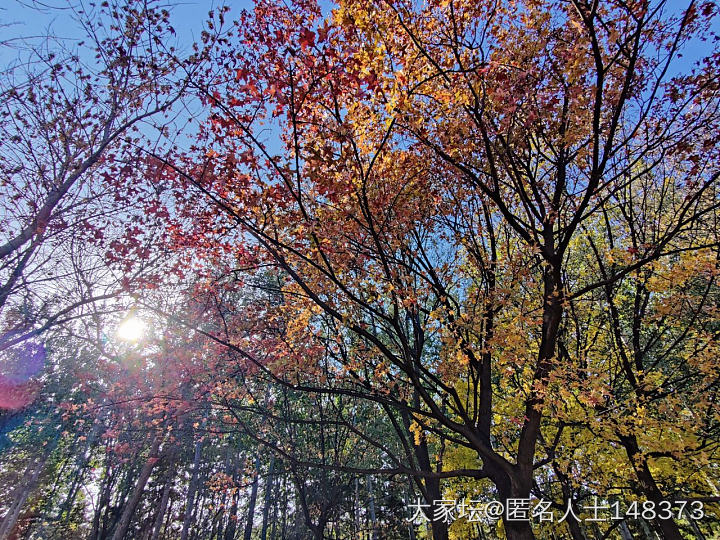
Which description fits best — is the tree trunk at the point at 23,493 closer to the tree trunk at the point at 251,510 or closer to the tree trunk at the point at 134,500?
the tree trunk at the point at 134,500

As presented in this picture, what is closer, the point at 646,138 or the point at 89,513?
the point at 646,138

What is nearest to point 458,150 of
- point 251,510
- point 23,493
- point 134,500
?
point 134,500

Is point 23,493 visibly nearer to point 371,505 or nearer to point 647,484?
point 371,505

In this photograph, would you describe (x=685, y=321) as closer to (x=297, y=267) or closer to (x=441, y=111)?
(x=441, y=111)

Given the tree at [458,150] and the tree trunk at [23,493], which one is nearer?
the tree at [458,150]

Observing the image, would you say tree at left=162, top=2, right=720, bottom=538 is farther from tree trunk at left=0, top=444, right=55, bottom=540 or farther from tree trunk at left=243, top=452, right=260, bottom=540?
tree trunk at left=0, top=444, right=55, bottom=540

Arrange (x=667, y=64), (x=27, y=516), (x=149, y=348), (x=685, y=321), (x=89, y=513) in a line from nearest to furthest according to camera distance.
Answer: (x=667, y=64) → (x=685, y=321) → (x=149, y=348) → (x=27, y=516) → (x=89, y=513)

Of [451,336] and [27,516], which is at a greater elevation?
[451,336]

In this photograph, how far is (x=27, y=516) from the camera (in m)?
21.1

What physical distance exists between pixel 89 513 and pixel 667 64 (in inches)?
1373

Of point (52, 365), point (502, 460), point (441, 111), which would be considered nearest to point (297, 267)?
point (441, 111)

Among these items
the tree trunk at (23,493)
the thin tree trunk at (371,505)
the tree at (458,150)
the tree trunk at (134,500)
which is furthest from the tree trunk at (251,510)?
Answer: the tree at (458,150)

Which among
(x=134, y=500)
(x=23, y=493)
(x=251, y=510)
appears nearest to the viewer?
(x=134, y=500)

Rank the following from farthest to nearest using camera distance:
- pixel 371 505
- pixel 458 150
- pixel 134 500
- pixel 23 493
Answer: pixel 371 505 < pixel 23 493 < pixel 134 500 < pixel 458 150
